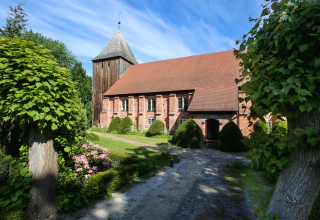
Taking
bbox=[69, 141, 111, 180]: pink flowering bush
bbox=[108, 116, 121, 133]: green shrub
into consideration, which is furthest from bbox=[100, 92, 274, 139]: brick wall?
bbox=[69, 141, 111, 180]: pink flowering bush

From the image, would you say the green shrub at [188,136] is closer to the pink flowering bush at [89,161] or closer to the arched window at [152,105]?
the pink flowering bush at [89,161]

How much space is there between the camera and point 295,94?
6.08 ft

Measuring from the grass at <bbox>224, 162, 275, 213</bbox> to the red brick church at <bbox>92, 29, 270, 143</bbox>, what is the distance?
24.7ft

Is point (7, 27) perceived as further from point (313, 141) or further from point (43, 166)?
point (313, 141)

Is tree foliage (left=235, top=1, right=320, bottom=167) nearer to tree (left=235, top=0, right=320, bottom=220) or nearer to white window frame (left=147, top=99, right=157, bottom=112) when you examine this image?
tree (left=235, top=0, right=320, bottom=220)

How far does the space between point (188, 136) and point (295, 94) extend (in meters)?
12.9

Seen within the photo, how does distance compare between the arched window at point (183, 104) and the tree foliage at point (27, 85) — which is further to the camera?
the arched window at point (183, 104)

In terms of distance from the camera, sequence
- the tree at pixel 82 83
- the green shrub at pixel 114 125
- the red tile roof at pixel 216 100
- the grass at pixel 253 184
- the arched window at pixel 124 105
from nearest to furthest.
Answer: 1. the grass at pixel 253 184
2. the red tile roof at pixel 216 100
3. the green shrub at pixel 114 125
4. the tree at pixel 82 83
5. the arched window at pixel 124 105

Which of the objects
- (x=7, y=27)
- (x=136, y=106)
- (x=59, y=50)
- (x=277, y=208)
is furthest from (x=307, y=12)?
(x=59, y=50)

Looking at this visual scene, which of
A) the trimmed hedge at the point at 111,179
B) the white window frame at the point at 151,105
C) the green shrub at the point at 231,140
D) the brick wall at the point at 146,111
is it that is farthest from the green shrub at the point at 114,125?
the trimmed hedge at the point at 111,179

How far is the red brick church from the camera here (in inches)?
647

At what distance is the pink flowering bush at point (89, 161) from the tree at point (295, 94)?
18.4 ft

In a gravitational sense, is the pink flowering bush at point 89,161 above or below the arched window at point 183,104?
below

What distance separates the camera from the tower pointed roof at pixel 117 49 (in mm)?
28281
